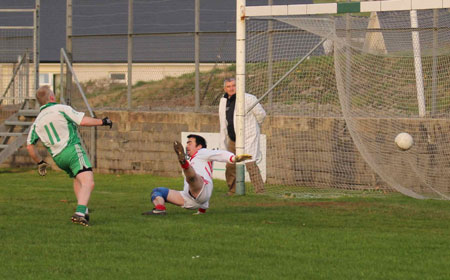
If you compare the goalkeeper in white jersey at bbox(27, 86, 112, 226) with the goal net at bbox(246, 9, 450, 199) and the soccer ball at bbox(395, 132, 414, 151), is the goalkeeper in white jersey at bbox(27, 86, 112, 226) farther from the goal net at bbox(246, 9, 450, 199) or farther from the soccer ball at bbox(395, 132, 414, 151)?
the soccer ball at bbox(395, 132, 414, 151)

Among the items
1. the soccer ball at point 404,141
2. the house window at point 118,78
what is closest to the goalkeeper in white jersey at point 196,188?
the soccer ball at point 404,141

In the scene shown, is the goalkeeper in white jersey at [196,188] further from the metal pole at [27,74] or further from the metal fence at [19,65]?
the metal pole at [27,74]

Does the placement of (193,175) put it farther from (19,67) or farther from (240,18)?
(19,67)

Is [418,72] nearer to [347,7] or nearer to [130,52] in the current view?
[347,7]

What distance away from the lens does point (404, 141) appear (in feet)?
47.6

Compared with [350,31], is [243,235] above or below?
below

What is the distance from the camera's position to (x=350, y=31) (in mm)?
16219

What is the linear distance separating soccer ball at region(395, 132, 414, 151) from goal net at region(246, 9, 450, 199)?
59 cm

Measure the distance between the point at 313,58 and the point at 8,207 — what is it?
6.51 m

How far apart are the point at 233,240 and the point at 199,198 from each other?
2.02m

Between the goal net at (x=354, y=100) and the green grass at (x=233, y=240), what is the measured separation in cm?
104

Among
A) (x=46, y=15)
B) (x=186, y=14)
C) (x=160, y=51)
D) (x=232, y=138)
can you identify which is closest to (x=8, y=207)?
(x=232, y=138)

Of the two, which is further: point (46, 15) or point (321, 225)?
point (46, 15)

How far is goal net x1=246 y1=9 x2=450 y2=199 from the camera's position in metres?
15.4
